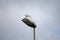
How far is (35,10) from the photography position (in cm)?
323

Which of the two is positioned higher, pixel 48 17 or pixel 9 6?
pixel 9 6

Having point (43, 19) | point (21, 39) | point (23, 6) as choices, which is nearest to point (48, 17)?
point (43, 19)

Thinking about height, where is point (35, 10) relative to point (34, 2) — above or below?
below

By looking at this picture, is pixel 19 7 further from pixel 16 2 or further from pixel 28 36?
pixel 28 36

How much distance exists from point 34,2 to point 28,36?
99 cm

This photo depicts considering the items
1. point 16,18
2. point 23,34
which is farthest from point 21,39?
point 16,18

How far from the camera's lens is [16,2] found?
10.7ft

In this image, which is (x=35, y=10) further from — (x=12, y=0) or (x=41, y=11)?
(x=12, y=0)

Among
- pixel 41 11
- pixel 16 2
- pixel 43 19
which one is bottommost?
pixel 43 19

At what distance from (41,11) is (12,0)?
89 cm

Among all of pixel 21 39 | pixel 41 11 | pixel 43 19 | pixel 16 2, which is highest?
pixel 16 2

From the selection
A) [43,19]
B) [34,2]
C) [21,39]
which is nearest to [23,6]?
[34,2]

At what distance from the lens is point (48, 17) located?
3232mm

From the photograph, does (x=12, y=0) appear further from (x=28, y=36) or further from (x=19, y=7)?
(x=28, y=36)
